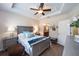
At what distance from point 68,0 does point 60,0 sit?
0.41 ft

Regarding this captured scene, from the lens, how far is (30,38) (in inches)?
66.2

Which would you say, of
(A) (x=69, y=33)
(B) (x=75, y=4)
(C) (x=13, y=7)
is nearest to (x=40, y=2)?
(C) (x=13, y=7)

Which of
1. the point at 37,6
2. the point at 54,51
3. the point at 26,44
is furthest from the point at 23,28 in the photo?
the point at 54,51

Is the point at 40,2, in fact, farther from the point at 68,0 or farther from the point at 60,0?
the point at 68,0

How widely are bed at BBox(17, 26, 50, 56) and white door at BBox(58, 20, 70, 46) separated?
0.68 ft

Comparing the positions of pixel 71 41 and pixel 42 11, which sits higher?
pixel 42 11

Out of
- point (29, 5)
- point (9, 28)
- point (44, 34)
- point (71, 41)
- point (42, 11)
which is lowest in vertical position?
point (71, 41)

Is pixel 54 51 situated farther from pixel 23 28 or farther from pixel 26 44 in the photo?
pixel 23 28

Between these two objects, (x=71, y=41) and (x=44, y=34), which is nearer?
(x=71, y=41)

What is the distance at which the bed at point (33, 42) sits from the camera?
162 centimetres

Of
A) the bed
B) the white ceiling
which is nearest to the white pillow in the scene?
the bed

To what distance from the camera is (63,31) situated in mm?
1676

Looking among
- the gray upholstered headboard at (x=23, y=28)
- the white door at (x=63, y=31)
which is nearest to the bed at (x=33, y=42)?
the gray upholstered headboard at (x=23, y=28)

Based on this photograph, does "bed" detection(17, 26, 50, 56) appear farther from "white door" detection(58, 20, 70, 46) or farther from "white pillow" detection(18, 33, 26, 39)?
"white door" detection(58, 20, 70, 46)
